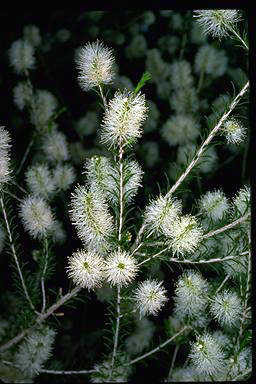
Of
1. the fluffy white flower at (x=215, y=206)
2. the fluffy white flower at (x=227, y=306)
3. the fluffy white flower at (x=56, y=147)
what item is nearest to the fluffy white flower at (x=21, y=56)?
the fluffy white flower at (x=56, y=147)

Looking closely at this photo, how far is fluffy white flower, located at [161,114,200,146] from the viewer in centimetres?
158

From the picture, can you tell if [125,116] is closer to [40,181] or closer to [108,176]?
[108,176]

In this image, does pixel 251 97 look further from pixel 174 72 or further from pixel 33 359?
pixel 33 359

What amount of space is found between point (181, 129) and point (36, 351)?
0.88m

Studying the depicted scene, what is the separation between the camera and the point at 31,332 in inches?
44.6

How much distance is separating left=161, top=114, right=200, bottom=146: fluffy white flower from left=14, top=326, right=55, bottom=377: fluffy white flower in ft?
2.68

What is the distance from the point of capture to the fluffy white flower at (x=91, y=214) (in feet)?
2.66

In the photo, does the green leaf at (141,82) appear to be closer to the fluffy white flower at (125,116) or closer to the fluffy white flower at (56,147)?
the fluffy white flower at (125,116)

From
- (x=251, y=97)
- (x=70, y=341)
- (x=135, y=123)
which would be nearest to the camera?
(x=135, y=123)

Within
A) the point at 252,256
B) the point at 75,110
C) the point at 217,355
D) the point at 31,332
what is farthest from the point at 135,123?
the point at 75,110

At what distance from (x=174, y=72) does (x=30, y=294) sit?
94cm

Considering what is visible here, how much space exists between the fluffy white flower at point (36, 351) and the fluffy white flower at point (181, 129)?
817 millimetres

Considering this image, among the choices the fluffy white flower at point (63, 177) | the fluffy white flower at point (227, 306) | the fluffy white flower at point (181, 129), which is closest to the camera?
the fluffy white flower at point (227, 306)

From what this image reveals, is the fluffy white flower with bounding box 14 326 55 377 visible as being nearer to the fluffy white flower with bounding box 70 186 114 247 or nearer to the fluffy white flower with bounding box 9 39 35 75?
the fluffy white flower with bounding box 70 186 114 247
